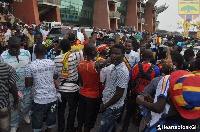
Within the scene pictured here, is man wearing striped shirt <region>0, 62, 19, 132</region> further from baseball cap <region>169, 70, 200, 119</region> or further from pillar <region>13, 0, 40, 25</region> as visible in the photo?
pillar <region>13, 0, 40, 25</region>

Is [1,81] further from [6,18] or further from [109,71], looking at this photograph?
[6,18]

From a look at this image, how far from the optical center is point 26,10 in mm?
21656

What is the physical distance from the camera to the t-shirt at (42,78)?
11.2ft

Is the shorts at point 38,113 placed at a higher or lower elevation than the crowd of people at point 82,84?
lower

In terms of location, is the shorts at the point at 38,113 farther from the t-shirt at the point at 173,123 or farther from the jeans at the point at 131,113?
the t-shirt at the point at 173,123

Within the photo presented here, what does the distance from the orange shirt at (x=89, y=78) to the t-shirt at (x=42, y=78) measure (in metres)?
0.56

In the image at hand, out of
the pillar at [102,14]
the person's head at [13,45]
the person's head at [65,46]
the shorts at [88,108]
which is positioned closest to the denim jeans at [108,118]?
the shorts at [88,108]

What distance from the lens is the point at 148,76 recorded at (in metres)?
3.74

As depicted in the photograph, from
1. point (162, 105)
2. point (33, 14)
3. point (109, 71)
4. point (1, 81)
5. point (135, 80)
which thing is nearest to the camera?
point (162, 105)

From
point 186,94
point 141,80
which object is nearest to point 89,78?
point 141,80

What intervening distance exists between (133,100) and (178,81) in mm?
2278

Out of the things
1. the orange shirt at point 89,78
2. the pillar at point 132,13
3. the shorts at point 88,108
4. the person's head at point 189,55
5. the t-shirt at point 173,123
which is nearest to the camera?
the t-shirt at point 173,123

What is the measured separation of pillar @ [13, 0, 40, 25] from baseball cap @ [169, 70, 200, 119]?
2199 cm

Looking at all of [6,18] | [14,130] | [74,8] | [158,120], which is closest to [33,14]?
[6,18]
